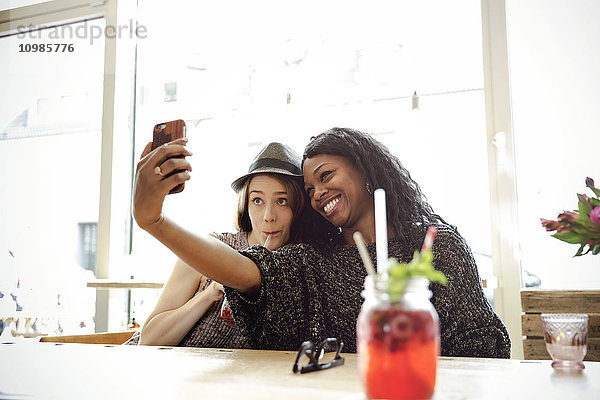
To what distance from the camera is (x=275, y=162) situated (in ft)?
6.33

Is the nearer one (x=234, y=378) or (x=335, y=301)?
(x=234, y=378)

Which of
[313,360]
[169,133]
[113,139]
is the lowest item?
[313,360]

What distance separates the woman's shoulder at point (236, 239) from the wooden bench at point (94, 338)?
54 centimetres

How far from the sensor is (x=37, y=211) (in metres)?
3.77

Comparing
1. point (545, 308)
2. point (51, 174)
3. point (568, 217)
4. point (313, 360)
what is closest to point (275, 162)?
point (313, 360)

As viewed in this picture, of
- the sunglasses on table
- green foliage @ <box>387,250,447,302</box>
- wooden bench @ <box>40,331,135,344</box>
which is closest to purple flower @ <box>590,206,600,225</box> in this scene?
green foliage @ <box>387,250,447,302</box>

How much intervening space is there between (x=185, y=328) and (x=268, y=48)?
2.05 m

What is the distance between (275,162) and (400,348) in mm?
1323

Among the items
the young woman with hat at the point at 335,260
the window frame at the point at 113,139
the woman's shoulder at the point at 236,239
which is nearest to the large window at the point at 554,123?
the young woman with hat at the point at 335,260

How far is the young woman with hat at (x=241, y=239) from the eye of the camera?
1.77 m

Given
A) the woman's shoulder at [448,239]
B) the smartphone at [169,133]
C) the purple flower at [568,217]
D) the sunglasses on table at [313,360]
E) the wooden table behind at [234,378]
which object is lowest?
the wooden table behind at [234,378]

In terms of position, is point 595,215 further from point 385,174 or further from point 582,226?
point 385,174

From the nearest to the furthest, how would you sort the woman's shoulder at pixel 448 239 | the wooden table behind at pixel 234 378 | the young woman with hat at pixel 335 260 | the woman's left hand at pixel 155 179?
the wooden table behind at pixel 234 378 < the woman's left hand at pixel 155 179 < the young woman with hat at pixel 335 260 < the woman's shoulder at pixel 448 239

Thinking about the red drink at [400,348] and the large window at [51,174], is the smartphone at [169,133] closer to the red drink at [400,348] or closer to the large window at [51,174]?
the red drink at [400,348]
